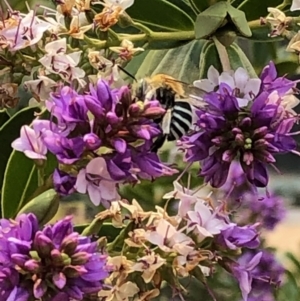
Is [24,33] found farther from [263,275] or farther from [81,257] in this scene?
[263,275]

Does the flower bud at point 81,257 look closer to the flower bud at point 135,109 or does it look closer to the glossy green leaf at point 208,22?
the flower bud at point 135,109

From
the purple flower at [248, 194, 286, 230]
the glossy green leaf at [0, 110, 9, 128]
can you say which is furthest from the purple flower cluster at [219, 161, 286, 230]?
the glossy green leaf at [0, 110, 9, 128]

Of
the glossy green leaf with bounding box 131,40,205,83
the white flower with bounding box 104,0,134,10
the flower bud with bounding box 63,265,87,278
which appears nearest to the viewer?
the flower bud with bounding box 63,265,87,278

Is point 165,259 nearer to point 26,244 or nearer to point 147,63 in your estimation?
point 26,244

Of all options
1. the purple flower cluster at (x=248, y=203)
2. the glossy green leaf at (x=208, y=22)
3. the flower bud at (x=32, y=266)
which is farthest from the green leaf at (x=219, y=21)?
the flower bud at (x=32, y=266)

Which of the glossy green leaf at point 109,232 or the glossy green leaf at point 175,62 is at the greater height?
the glossy green leaf at point 175,62

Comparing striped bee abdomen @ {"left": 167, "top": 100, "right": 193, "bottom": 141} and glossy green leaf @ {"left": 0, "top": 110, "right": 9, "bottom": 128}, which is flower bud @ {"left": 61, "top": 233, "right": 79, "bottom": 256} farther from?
glossy green leaf @ {"left": 0, "top": 110, "right": 9, "bottom": 128}
